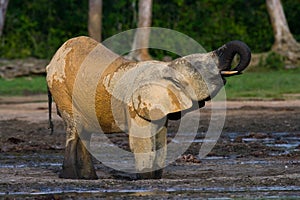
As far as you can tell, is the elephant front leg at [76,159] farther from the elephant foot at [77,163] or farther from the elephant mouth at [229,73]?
the elephant mouth at [229,73]

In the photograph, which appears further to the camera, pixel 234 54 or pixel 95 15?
pixel 95 15

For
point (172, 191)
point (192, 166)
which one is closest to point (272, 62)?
point (192, 166)

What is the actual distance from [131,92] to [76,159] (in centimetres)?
104

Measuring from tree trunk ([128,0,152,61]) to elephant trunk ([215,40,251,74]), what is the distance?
720 inches

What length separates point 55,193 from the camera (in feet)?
30.6

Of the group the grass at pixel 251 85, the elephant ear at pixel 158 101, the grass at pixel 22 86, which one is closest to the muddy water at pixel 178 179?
the elephant ear at pixel 158 101

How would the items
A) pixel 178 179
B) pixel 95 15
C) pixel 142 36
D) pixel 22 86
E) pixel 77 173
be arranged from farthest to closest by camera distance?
pixel 95 15, pixel 142 36, pixel 22 86, pixel 77 173, pixel 178 179

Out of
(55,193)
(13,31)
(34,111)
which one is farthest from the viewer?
(13,31)

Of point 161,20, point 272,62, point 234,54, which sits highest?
point 234,54

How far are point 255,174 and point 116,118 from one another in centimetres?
145

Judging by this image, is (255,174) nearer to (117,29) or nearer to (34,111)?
(34,111)

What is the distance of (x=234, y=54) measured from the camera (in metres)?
9.70

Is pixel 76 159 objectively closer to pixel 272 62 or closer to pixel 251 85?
pixel 251 85

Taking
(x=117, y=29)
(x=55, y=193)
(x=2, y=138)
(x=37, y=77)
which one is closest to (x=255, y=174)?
(x=55, y=193)
